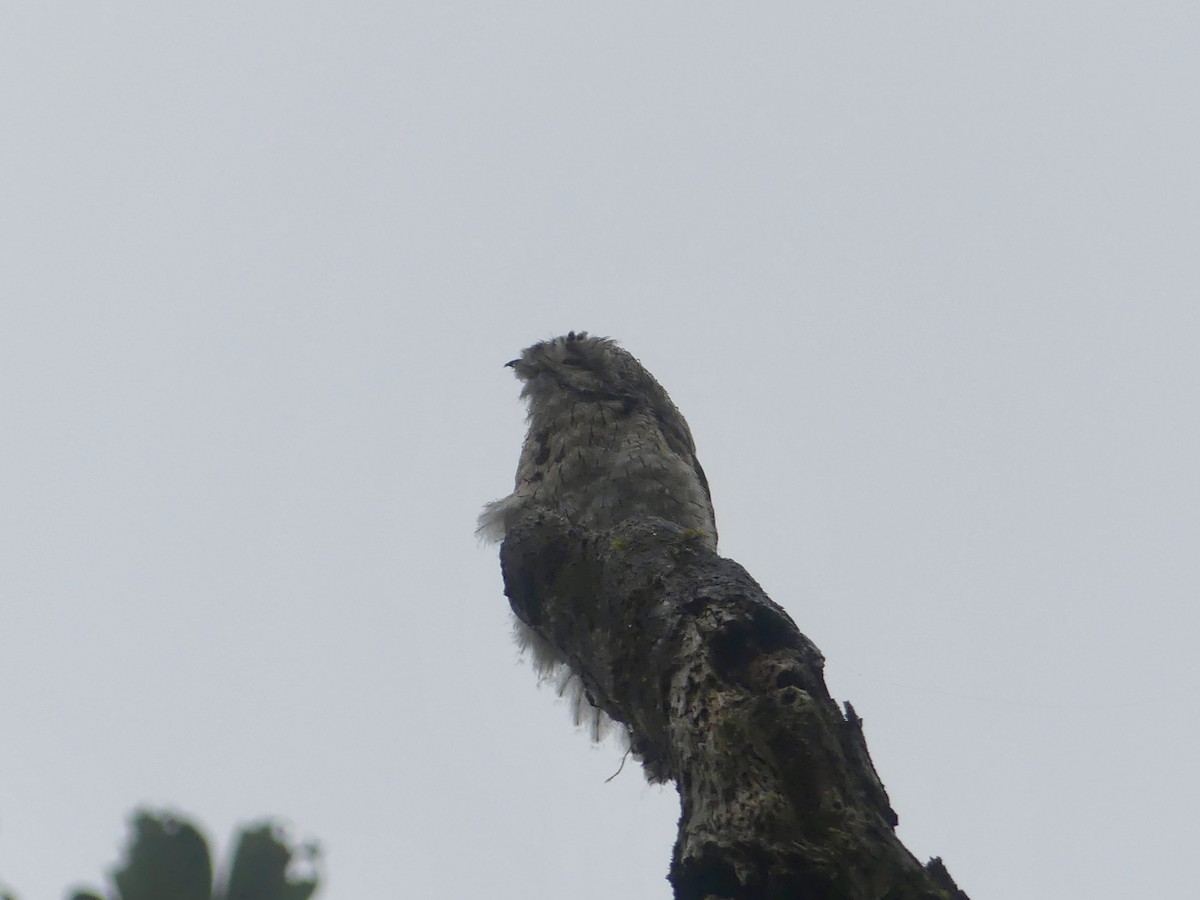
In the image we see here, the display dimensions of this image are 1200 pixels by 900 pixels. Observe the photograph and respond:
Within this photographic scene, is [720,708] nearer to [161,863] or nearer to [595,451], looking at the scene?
[161,863]

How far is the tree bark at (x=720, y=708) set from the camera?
281cm

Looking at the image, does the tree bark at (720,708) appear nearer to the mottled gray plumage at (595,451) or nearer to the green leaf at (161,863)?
the mottled gray plumage at (595,451)

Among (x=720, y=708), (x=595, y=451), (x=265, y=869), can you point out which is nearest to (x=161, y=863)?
(x=265, y=869)

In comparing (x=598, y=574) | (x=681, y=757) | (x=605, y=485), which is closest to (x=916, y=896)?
(x=681, y=757)

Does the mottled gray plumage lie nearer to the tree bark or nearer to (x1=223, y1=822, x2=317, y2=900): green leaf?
the tree bark

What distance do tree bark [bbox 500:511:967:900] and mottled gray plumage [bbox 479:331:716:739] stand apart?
0.45 metres

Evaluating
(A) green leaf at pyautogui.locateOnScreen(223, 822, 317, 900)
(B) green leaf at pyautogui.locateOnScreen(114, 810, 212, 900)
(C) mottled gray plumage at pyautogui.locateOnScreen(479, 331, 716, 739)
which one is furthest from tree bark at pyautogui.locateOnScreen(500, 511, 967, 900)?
(B) green leaf at pyautogui.locateOnScreen(114, 810, 212, 900)

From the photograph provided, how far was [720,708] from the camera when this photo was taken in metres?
3.35

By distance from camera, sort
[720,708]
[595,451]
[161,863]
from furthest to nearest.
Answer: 1. [595,451]
2. [720,708]
3. [161,863]

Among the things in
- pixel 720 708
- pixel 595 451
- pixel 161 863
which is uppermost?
pixel 595 451

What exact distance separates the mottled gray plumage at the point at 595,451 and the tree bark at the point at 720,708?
1.47 feet

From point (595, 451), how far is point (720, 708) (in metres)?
2.49

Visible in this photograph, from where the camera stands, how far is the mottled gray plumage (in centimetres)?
537

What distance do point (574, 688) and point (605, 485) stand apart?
113cm
